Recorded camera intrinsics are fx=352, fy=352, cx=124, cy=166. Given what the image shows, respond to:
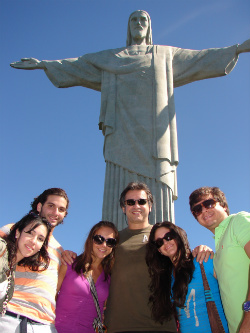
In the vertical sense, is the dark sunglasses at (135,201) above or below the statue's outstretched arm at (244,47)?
below

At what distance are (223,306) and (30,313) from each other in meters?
1.56

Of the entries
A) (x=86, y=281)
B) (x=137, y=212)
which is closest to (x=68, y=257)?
(x=86, y=281)

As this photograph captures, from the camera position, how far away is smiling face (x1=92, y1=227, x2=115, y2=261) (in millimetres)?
3562

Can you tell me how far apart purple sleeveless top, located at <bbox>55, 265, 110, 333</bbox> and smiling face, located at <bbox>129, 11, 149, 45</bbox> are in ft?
22.6

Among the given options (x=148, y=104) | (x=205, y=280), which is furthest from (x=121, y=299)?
(x=148, y=104)

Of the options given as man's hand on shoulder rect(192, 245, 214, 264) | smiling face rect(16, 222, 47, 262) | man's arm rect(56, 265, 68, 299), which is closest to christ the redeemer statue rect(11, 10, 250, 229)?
man's arm rect(56, 265, 68, 299)

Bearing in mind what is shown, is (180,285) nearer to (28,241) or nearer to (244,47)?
(28,241)

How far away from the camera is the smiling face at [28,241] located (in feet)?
10.0

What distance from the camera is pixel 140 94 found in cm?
782

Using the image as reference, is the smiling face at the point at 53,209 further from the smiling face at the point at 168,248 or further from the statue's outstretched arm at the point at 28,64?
the statue's outstretched arm at the point at 28,64

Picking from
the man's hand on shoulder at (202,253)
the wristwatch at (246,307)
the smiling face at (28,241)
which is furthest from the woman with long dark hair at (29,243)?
the wristwatch at (246,307)

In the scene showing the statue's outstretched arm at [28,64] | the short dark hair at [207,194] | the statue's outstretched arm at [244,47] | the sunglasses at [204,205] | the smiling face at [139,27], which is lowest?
the sunglasses at [204,205]

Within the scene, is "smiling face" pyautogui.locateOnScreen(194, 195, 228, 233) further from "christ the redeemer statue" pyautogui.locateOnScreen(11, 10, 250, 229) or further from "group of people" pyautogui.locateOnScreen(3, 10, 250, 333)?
"christ the redeemer statue" pyautogui.locateOnScreen(11, 10, 250, 229)

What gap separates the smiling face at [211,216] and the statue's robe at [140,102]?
122 inches
